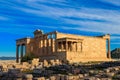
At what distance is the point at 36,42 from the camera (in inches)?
2982

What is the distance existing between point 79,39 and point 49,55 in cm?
900

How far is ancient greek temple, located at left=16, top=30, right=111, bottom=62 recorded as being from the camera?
68688mm

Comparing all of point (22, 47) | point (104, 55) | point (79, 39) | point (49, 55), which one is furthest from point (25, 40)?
point (104, 55)

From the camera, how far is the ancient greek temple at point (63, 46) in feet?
225

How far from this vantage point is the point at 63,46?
71562 mm

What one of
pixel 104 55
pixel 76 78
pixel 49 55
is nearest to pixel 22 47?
pixel 49 55

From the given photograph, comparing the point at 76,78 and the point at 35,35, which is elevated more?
the point at 35,35

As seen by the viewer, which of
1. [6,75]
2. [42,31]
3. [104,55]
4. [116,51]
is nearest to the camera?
[6,75]

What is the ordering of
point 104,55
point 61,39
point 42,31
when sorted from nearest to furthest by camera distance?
point 61,39 → point 42,31 → point 104,55

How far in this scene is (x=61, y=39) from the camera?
68.5 metres

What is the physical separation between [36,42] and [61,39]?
32.6 feet

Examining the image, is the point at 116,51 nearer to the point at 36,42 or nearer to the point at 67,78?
the point at 36,42

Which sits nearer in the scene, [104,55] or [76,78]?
[76,78]

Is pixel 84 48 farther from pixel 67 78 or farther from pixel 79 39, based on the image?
pixel 67 78
